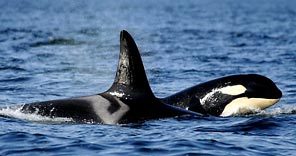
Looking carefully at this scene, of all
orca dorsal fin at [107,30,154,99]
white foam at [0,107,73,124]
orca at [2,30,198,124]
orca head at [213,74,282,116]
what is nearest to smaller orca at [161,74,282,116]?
orca head at [213,74,282,116]

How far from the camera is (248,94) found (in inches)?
654

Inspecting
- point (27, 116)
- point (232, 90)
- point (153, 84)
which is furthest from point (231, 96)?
point (153, 84)

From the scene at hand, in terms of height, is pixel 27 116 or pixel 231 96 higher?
pixel 231 96

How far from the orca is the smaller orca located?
2.19 metres

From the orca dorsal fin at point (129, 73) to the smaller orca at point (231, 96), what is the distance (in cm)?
239

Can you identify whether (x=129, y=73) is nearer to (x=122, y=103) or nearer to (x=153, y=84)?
(x=122, y=103)

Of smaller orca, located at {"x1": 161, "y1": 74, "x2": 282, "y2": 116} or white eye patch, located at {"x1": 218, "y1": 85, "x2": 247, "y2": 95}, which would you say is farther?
white eye patch, located at {"x1": 218, "y1": 85, "x2": 247, "y2": 95}

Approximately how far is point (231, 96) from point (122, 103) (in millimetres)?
3354

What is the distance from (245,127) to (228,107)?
2.65 metres

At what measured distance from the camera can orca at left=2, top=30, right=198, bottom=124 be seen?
1377 cm

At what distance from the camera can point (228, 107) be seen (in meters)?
16.5

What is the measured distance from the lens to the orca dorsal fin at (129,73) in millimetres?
13750

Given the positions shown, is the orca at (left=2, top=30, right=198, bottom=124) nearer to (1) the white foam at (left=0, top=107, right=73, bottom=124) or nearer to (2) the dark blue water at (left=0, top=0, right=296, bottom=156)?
(1) the white foam at (left=0, top=107, right=73, bottom=124)

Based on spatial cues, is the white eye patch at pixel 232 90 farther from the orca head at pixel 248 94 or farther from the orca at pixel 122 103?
the orca at pixel 122 103
